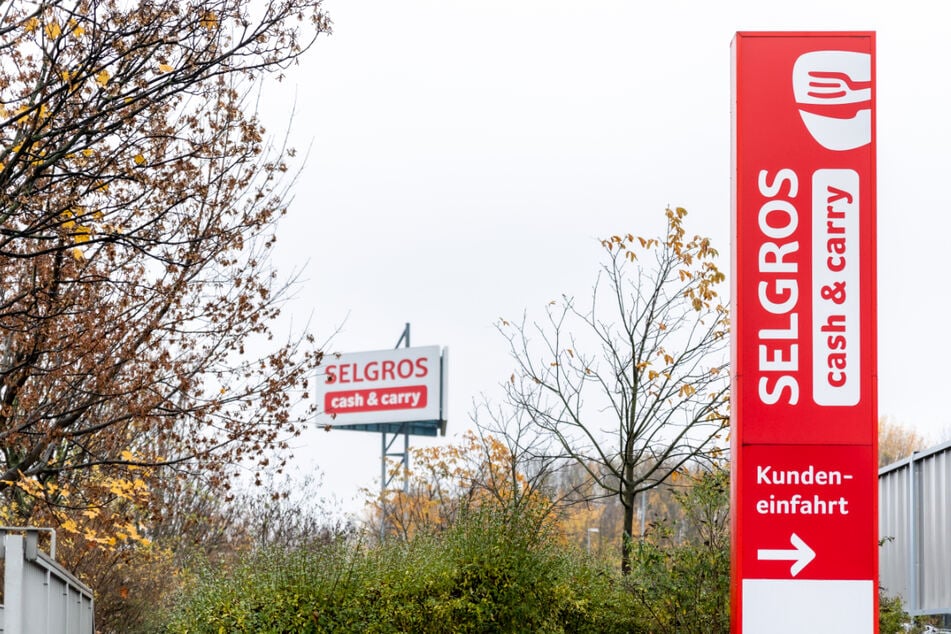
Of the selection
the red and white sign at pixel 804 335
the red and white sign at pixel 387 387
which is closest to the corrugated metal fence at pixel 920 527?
the red and white sign at pixel 804 335

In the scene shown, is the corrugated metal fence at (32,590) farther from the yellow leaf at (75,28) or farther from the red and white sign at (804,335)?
the red and white sign at (804,335)

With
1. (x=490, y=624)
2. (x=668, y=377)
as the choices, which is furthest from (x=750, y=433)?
(x=668, y=377)

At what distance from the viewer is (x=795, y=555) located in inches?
309

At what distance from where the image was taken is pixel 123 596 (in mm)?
17047

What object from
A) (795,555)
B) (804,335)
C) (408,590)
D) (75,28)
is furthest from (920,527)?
(75,28)

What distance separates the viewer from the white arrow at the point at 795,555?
25.7 ft

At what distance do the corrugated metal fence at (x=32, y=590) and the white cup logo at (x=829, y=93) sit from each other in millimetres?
5583

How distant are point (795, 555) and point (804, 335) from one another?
1.39 metres

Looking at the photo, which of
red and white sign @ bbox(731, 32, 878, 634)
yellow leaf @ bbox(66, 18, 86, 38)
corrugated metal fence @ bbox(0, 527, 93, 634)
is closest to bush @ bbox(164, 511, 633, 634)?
corrugated metal fence @ bbox(0, 527, 93, 634)

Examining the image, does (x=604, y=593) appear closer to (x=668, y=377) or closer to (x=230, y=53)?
(x=668, y=377)

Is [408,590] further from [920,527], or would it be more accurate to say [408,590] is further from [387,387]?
[387,387]

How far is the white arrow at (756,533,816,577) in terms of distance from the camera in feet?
25.7

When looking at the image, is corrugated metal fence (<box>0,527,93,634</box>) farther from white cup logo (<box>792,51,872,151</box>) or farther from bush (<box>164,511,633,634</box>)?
white cup logo (<box>792,51,872,151</box>)

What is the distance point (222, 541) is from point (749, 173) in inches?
683
